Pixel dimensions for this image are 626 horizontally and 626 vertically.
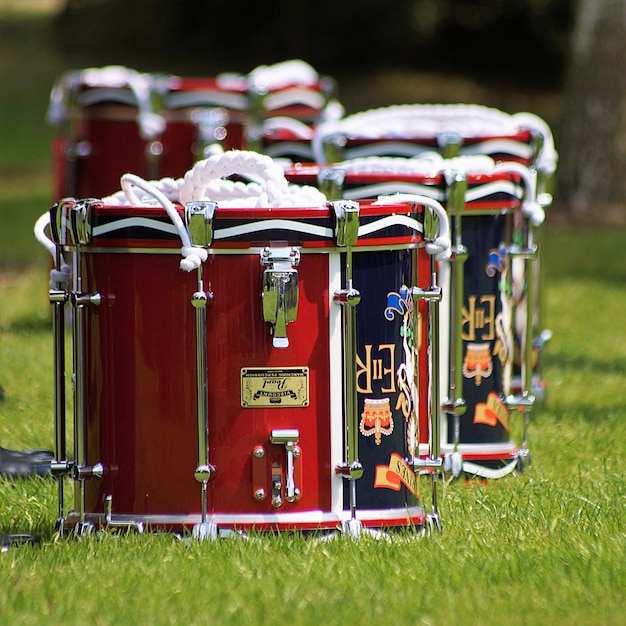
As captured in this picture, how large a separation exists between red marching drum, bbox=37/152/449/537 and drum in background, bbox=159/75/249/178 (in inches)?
142

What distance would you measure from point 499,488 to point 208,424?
1201mm

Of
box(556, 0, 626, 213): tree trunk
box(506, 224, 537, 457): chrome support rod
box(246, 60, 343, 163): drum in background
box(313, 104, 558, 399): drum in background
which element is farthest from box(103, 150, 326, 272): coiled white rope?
box(556, 0, 626, 213): tree trunk

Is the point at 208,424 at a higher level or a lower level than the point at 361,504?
higher

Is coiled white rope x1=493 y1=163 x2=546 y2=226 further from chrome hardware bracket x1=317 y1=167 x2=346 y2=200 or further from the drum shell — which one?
the drum shell

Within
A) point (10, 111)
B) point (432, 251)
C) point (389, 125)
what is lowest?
point (432, 251)

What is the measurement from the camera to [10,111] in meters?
20.6

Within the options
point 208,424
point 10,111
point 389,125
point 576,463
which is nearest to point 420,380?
point 208,424

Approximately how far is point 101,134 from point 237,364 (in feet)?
13.0

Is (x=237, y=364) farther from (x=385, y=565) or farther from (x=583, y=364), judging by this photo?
(x=583, y=364)

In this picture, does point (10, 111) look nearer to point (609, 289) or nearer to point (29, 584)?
point (609, 289)

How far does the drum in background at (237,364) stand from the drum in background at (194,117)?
364 cm

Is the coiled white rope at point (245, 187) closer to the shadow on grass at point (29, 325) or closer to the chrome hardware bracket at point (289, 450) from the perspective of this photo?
the chrome hardware bracket at point (289, 450)

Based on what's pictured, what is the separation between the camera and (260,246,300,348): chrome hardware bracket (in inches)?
122

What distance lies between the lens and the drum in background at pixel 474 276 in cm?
407
